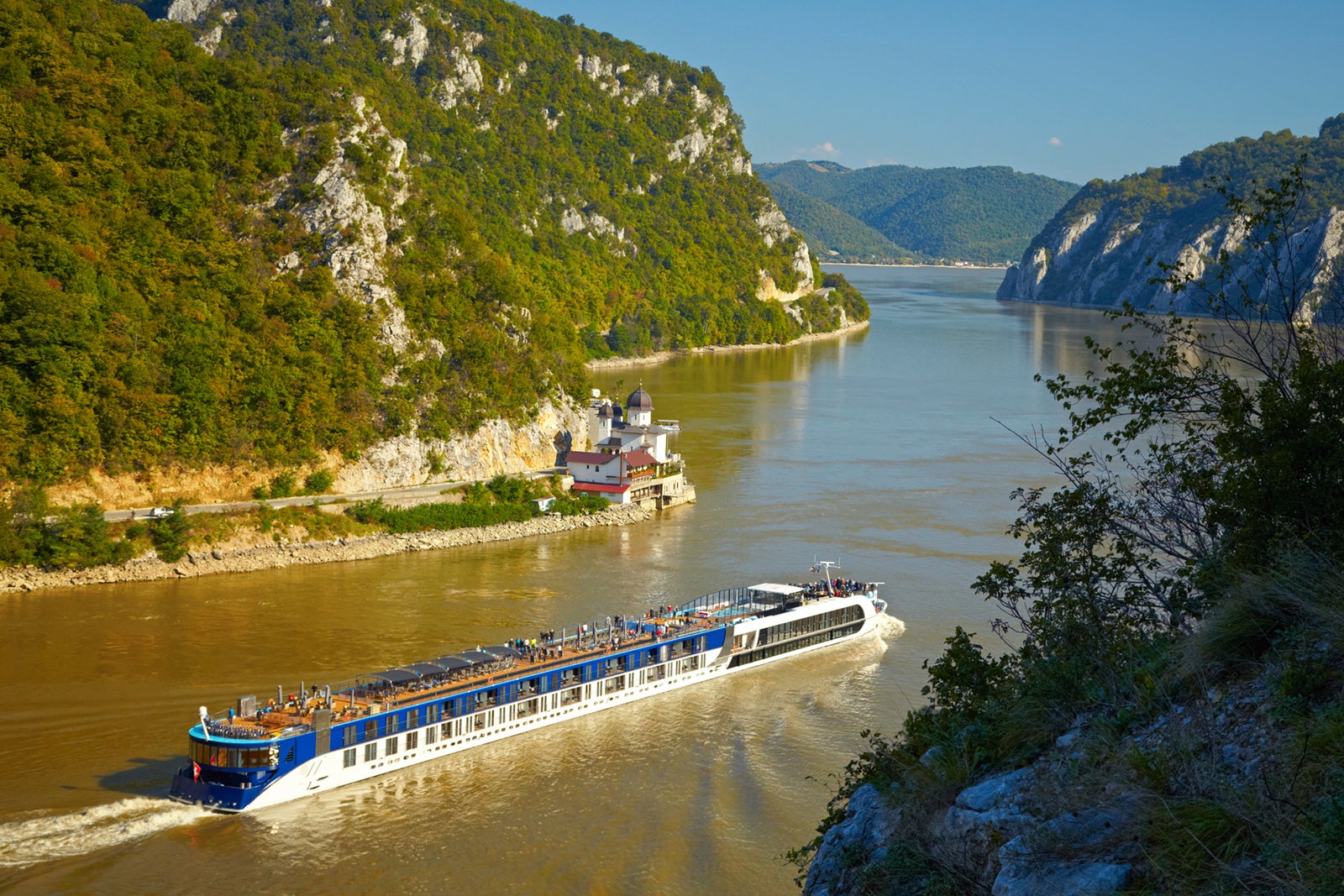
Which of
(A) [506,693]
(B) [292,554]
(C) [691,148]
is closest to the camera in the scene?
(A) [506,693]

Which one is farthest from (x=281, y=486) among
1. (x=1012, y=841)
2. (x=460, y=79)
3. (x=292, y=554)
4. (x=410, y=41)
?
(x=460, y=79)

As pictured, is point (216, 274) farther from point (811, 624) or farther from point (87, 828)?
point (87, 828)

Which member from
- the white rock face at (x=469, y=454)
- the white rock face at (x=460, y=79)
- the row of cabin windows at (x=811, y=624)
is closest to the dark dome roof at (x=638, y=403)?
the white rock face at (x=469, y=454)

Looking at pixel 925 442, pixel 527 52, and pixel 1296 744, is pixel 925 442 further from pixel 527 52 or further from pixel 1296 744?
pixel 527 52

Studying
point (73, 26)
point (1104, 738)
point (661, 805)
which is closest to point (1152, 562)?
point (1104, 738)

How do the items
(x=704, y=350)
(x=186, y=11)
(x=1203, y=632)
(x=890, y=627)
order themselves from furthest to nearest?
1. (x=704, y=350)
2. (x=186, y=11)
3. (x=890, y=627)
4. (x=1203, y=632)
